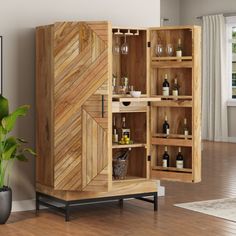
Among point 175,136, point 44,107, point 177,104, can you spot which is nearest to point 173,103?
point 177,104

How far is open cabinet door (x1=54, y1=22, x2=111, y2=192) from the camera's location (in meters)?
5.81

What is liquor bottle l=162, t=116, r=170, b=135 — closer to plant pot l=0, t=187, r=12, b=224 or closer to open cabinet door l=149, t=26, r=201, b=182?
open cabinet door l=149, t=26, r=201, b=182

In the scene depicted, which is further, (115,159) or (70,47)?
(115,159)

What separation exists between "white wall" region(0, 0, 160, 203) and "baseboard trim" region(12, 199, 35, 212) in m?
0.04

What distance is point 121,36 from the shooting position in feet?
21.4

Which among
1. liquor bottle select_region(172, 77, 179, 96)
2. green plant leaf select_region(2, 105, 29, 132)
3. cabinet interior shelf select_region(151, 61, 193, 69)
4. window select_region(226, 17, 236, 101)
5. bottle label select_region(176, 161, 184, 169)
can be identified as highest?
window select_region(226, 17, 236, 101)

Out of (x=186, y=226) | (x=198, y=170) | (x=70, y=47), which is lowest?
(x=186, y=226)

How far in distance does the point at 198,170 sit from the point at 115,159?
831 millimetres

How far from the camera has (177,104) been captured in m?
6.40

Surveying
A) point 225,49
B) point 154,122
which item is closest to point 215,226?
point 154,122

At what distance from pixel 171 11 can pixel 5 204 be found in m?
9.13

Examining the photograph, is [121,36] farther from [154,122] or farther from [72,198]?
[72,198]

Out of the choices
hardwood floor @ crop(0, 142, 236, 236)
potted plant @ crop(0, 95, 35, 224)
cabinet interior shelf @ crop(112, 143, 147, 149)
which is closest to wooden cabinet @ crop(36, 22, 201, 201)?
cabinet interior shelf @ crop(112, 143, 147, 149)

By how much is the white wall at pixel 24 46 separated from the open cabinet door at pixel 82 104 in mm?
517
